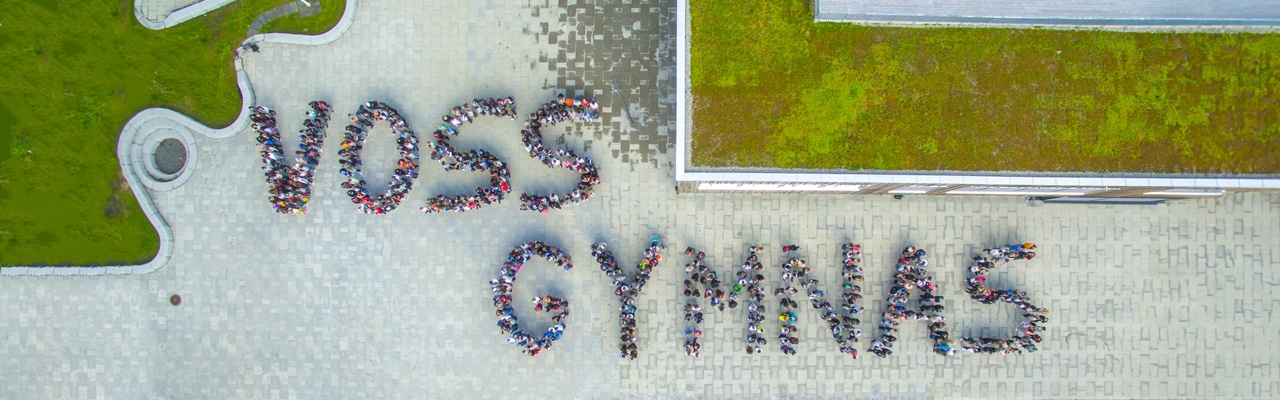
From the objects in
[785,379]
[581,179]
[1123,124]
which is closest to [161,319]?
[581,179]

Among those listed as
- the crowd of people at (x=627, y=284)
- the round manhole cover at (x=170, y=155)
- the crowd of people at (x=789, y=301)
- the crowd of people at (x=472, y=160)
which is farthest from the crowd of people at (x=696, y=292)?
the round manhole cover at (x=170, y=155)

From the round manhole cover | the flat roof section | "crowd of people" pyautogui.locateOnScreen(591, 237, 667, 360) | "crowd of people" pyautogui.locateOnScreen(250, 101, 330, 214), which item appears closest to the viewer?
the flat roof section

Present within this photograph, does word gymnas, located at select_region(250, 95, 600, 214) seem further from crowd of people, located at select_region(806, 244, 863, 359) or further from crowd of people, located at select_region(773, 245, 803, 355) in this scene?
crowd of people, located at select_region(806, 244, 863, 359)

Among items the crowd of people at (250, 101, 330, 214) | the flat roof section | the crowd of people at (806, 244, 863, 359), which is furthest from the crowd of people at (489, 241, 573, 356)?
the flat roof section

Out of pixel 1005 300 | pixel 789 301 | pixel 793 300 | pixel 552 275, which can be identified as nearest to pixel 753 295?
pixel 789 301

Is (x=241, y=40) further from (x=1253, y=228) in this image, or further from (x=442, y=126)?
(x=1253, y=228)
